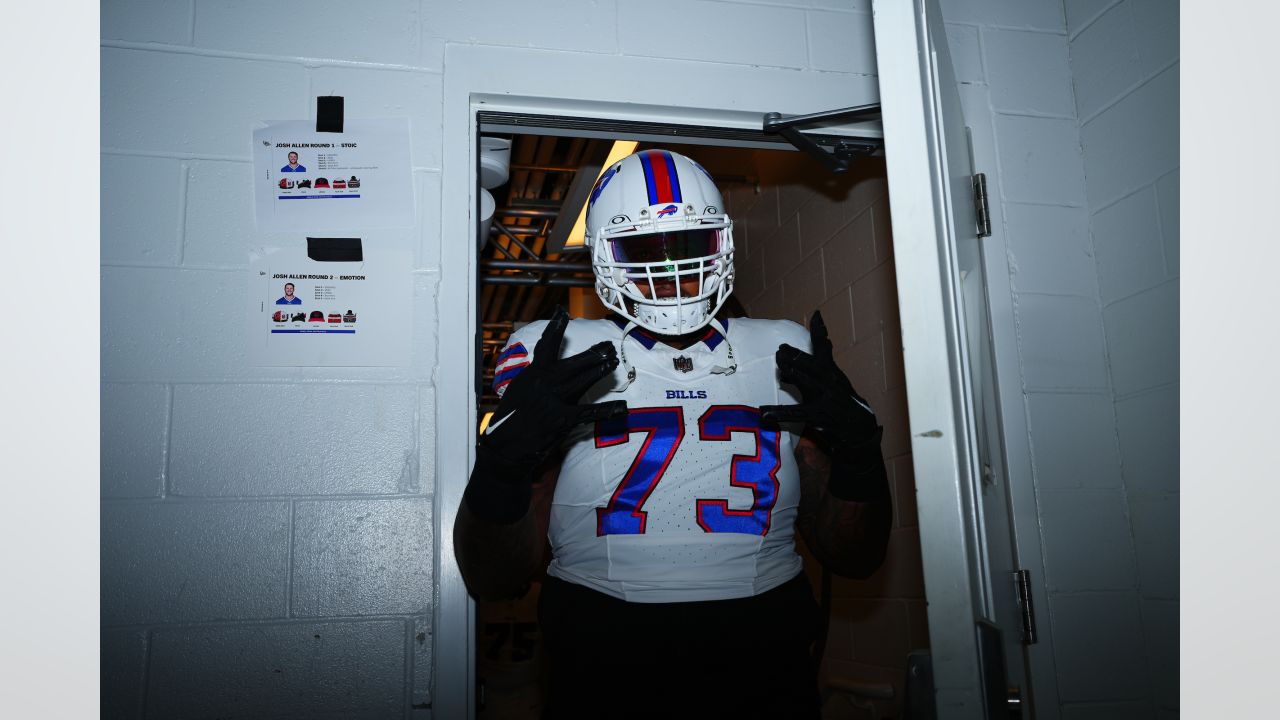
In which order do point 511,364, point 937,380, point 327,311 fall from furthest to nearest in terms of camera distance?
point 511,364 → point 327,311 → point 937,380

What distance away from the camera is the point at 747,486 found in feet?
6.20

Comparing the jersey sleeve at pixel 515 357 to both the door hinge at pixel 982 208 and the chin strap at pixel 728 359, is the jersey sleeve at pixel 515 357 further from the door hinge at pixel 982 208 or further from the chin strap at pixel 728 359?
the door hinge at pixel 982 208

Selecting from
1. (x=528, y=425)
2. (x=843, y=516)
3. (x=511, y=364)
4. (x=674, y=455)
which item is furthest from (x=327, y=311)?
(x=843, y=516)

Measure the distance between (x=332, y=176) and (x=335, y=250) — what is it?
0.53ft

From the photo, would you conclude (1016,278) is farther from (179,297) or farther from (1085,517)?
(179,297)

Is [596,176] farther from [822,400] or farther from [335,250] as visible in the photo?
[822,400]

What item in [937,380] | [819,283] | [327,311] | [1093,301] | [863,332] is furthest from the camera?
[819,283]

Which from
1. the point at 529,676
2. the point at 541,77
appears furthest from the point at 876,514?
the point at 529,676

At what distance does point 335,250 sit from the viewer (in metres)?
1.89

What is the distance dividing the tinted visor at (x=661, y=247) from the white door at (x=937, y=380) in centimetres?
92

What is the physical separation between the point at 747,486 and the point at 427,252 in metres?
0.83

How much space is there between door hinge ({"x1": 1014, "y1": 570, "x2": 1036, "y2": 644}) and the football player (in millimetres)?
280

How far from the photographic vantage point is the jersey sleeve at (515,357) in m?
1.96

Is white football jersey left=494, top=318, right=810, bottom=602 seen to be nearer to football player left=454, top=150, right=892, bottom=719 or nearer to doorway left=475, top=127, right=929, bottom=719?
football player left=454, top=150, right=892, bottom=719
